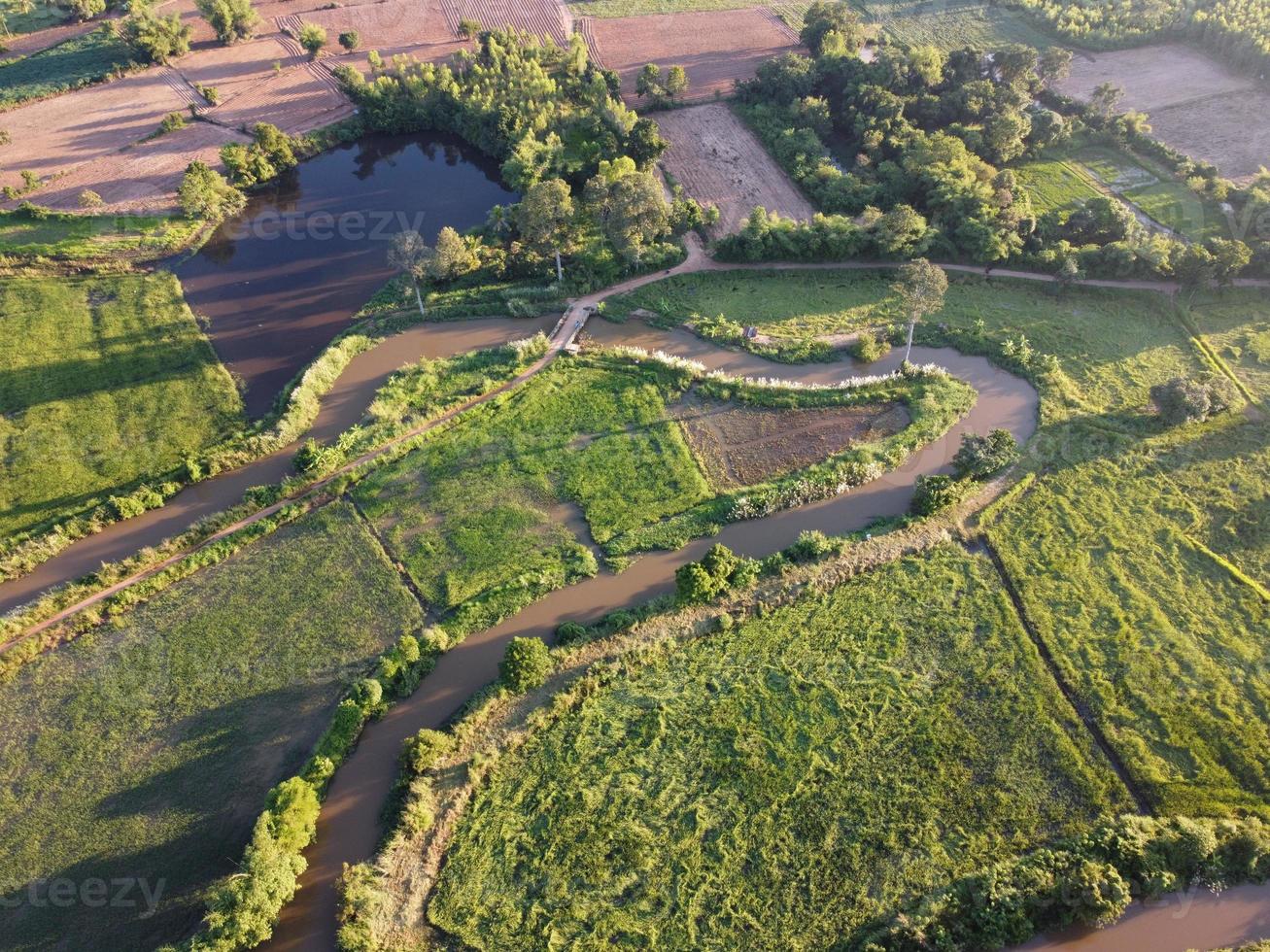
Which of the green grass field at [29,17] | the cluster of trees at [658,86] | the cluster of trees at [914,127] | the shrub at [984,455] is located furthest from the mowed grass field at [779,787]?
the green grass field at [29,17]

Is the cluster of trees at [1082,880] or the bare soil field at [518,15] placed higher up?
the bare soil field at [518,15]

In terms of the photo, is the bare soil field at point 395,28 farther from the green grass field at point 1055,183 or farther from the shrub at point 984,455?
the shrub at point 984,455

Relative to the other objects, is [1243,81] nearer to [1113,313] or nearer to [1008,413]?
[1113,313]

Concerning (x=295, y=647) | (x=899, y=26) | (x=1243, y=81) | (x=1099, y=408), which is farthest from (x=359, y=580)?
(x=1243, y=81)

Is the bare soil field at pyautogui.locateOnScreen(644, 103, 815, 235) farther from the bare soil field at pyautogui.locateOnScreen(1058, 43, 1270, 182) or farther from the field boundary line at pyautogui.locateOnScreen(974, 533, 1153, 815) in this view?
the bare soil field at pyautogui.locateOnScreen(1058, 43, 1270, 182)

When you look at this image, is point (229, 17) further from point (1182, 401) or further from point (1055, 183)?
point (1182, 401)

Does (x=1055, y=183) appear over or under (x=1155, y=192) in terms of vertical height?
over

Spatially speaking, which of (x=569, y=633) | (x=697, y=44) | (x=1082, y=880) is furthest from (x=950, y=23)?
(x=1082, y=880)
